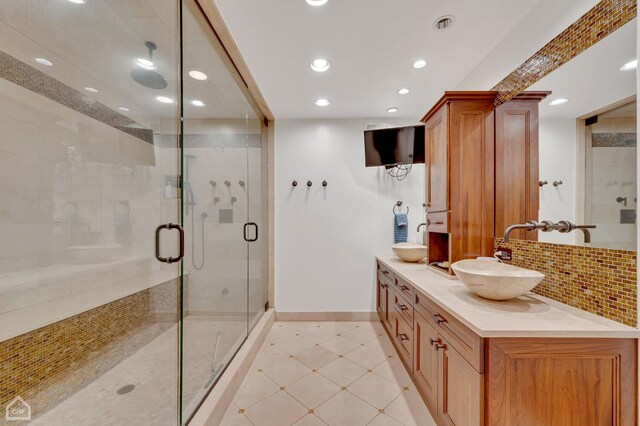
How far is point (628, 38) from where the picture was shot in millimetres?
→ 1108

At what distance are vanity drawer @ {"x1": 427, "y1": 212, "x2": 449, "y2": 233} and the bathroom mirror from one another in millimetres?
589

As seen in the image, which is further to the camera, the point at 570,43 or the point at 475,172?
the point at 475,172

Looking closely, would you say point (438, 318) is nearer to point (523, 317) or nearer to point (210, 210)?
point (523, 317)

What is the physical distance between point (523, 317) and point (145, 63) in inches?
88.2

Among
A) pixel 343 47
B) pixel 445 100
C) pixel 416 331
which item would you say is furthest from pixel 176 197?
pixel 445 100

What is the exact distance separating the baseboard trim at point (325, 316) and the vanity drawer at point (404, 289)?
1048 millimetres

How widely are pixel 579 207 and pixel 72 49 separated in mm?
2444

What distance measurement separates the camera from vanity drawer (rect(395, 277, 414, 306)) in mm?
2025

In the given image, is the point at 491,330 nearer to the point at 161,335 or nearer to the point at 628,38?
the point at 628,38

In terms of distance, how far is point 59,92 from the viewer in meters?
0.97

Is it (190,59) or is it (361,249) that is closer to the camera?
(190,59)

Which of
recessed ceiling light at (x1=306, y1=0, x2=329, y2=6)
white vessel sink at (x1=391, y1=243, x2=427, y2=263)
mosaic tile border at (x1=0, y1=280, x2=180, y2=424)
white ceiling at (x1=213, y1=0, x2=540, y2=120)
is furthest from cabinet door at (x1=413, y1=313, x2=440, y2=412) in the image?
recessed ceiling light at (x1=306, y1=0, x2=329, y2=6)

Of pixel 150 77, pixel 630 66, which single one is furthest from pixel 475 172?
pixel 150 77

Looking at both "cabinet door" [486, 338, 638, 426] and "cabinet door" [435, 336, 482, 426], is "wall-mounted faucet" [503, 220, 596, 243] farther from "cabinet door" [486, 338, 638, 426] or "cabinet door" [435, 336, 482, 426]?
"cabinet door" [435, 336, 482, 426]
